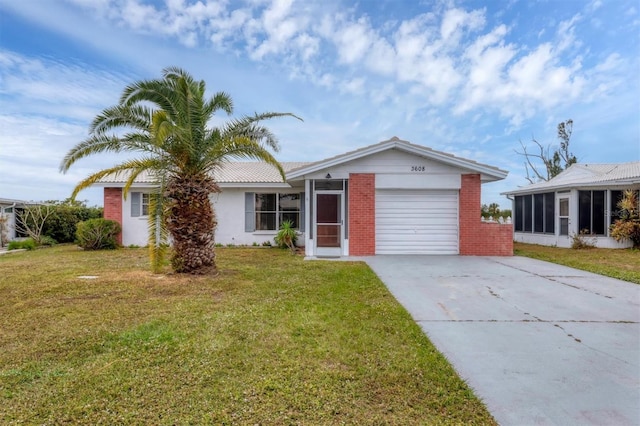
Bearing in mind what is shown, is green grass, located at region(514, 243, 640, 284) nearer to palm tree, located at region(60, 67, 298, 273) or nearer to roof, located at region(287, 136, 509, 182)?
roof, located at region(287, 136, 509, 182)

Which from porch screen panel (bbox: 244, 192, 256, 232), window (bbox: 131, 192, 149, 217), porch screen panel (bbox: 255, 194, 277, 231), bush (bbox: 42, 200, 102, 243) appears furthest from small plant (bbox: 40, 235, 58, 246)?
porch screen panel (bbox: 255, 194, 277, 231)

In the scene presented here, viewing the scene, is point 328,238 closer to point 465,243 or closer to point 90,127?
point 465,243

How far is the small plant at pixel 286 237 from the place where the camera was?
48.2ft

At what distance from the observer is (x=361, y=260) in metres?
11.5

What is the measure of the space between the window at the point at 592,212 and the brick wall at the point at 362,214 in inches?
437

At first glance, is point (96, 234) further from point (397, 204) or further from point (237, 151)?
point (397, 204)

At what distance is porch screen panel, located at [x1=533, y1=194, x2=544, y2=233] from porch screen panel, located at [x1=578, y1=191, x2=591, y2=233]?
2.38 metres

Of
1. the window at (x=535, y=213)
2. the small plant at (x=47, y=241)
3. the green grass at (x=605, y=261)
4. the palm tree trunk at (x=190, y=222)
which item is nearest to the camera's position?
the palm tree trunk at (x=190, y=222)

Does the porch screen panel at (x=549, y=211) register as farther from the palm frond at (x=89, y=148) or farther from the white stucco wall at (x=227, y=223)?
the palm frond at (x=89, y=148)

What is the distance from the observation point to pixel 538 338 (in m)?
4.58

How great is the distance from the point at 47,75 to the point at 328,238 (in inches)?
451

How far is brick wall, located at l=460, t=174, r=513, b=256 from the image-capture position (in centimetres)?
1259

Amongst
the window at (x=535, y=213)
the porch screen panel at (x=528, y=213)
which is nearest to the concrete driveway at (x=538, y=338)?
the window at (x=535, y=213)

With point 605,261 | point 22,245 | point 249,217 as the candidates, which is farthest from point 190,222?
point 605,261
